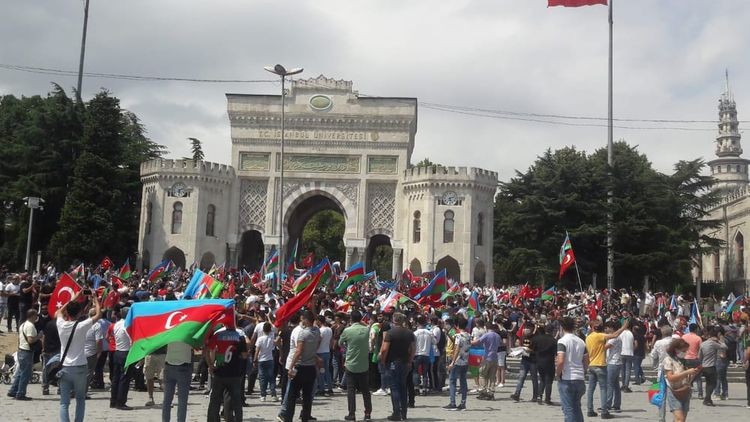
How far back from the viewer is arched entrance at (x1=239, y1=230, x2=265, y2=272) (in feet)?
162

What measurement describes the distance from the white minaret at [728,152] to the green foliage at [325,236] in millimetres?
49439

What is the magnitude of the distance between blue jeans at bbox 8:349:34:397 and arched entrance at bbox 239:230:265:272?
1439 inches

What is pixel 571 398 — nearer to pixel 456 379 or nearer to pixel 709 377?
pixel 456 379

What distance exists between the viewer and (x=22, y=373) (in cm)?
1216

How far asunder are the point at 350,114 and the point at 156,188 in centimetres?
1300

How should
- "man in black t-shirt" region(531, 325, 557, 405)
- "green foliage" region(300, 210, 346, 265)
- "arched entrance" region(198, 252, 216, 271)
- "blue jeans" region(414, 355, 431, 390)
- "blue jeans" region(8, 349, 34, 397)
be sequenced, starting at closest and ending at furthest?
"blue jeans" region(8, 349, 34, 397) < "man in black t-shirt" region(531, 325, 557, 405) < "blue jeans" region(414, 355, 431, 390) < "arched entrance" region(198, 252, 216, 271) < "green foliage" region(300, 210, 346, 265)

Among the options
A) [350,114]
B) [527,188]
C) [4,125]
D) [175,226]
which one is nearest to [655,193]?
[527,188]

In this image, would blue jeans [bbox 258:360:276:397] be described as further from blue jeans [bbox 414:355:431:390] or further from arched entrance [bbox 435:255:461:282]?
arched entrance [bbox 435:255:461:282]

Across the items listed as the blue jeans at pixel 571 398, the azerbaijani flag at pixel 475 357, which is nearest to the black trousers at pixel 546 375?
the azerbaijani flag at pixel 475 357

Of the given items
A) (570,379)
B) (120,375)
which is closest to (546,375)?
(570,379)

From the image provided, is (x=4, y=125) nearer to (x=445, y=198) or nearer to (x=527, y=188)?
(x=445, y=198)

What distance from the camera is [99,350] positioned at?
12.5m

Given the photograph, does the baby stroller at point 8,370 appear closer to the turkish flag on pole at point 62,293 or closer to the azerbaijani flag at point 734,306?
the turkish flag on pole at point 62,293

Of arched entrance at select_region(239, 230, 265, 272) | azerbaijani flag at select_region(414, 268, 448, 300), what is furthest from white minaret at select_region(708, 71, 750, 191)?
azerbaijani flag at select_region(414, 268, 448, 300)
